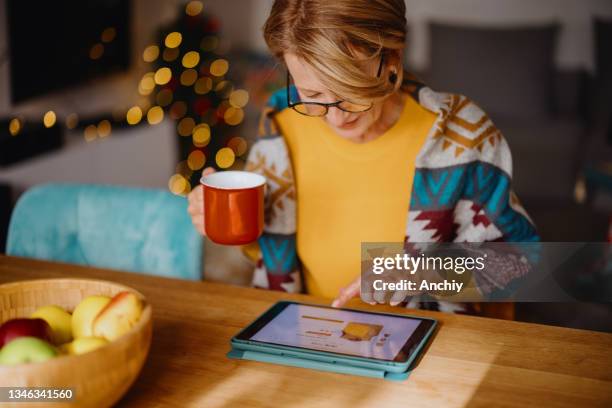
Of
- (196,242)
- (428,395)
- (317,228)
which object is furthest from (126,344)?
(317,228)

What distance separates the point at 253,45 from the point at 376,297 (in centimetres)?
437

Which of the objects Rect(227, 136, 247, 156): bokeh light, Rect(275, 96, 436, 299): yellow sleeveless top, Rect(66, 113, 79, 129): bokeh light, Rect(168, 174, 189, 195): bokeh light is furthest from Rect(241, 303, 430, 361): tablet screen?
Rect(227, 136, 247, 156): bokeh light

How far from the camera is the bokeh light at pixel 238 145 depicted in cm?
458

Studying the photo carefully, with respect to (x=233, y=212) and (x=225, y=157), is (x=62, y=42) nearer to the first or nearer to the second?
(x=225, y=157)

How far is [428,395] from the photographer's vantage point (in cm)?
85

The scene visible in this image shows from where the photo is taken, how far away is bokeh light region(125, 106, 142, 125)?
3.87 m

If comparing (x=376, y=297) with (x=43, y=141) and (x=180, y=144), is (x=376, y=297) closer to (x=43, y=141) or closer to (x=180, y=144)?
(x=43, y=141)

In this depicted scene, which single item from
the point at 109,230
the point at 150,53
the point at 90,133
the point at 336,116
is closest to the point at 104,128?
the point at 90,133

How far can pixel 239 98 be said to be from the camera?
15.1 ft

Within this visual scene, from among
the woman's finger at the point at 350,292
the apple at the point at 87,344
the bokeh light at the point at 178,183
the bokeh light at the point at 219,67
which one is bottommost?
the bokeh light at the point at 178,183

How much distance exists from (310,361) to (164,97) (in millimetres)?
3337

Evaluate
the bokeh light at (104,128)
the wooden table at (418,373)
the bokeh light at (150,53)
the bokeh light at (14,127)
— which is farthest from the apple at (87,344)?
the bokeh light at (150,53)

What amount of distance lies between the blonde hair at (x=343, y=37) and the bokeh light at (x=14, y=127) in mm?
1989

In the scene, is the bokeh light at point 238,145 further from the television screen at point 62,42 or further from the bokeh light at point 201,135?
the television screen at point 62,42
